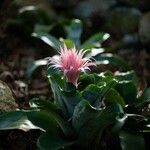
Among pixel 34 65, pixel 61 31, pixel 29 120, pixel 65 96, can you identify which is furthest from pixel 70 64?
pixel 61 31

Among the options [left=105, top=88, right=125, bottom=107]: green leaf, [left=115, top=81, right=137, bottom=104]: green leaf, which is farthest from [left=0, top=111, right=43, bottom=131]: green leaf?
[left=115, top=81, right=137, bottom=104]: green leaf

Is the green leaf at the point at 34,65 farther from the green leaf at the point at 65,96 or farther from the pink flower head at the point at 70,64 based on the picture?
the pink flower head at the point at 70,64

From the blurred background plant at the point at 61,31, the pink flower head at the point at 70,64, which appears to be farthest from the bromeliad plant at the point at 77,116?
the blurred background plant at the point at 61,31

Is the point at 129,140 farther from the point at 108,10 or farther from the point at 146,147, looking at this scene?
the point at 108,10

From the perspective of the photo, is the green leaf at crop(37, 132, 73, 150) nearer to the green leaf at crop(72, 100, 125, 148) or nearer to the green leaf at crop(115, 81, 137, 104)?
the green leaf at crop(72, 100, 125, 148)

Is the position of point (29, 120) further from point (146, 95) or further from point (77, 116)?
point (146, 95)

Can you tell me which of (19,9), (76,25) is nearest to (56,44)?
(76,25)
